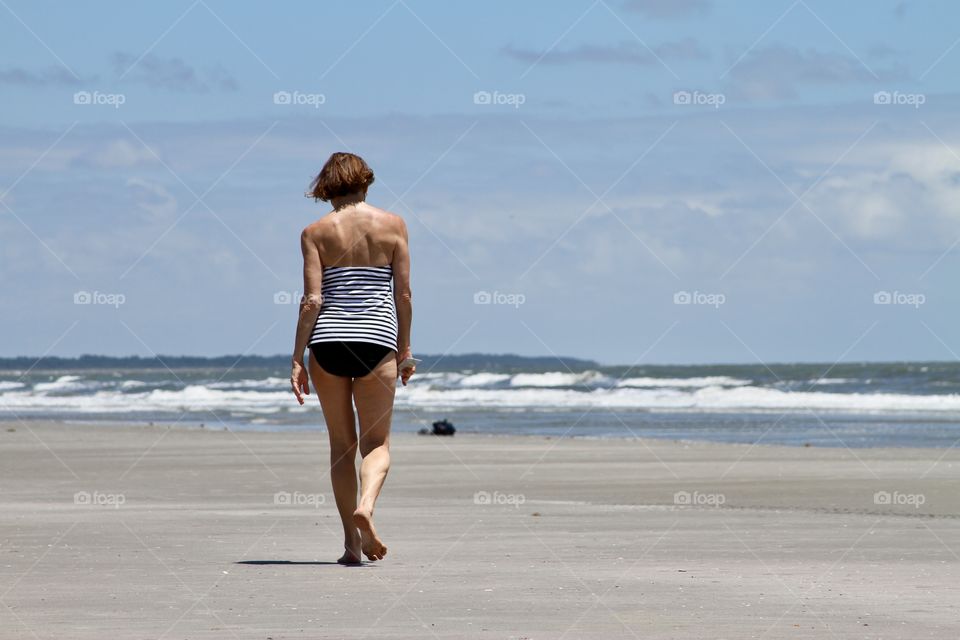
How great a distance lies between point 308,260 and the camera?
22.5 feet

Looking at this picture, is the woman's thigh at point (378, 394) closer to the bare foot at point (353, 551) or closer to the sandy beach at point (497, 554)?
the bare foot at point (353, 551)

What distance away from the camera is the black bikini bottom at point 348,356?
22.3 feet

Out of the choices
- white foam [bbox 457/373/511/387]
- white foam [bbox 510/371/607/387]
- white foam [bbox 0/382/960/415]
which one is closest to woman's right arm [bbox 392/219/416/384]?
white foam [bbox 0/382/960/415]

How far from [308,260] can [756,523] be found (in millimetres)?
3865

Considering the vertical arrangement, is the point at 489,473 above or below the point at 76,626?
above

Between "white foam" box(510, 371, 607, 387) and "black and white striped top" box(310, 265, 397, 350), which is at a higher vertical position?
"white foam" box(510, 371, 607, 387)

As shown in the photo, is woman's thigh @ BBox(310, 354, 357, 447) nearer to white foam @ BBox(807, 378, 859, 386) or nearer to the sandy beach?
the sandy beach

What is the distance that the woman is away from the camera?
679 cm

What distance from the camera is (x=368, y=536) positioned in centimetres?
663

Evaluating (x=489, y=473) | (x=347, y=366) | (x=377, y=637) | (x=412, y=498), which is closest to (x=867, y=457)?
(x=489, y=473)

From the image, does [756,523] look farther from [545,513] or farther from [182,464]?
[182,464]

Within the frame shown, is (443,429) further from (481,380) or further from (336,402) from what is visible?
(481,380)

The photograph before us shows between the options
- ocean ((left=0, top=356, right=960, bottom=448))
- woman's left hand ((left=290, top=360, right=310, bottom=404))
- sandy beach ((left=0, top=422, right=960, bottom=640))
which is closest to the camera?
sandy beach ((left=0, top=422, right=960, bottom=640))

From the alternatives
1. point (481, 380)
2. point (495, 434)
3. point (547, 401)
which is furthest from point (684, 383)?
point (495, 434)
